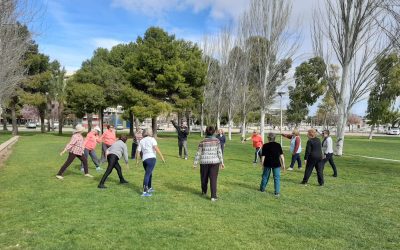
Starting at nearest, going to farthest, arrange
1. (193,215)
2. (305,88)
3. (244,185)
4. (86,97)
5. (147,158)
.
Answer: (193,215)
(147,158)
(244,185)
(86,97)
(305,88)

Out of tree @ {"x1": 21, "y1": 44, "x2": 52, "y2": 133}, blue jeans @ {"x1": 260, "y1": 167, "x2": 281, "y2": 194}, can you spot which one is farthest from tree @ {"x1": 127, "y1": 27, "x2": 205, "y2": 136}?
blue jeans @ {"x1": 260, "y1": 167, "x2": 281, "y2": 194}

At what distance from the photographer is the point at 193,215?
282 inches

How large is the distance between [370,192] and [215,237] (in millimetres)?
5826

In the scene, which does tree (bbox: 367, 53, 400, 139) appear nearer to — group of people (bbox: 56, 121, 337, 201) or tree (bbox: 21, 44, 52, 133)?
group of people (bbox: 56, 121, 337, 201)

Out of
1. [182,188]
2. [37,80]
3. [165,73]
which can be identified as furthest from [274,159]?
[37,80]

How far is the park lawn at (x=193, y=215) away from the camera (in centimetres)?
565

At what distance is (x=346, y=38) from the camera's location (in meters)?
21.1

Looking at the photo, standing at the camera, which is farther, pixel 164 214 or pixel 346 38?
pixel 346 38

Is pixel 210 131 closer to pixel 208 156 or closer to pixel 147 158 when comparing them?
pixel 208 156

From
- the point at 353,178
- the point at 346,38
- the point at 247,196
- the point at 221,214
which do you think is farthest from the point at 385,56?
the point at 221,214

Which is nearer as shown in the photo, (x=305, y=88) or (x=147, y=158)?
(x=147, y=158)

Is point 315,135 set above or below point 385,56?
below

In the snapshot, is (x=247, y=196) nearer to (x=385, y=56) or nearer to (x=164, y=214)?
(x=164, y=214)

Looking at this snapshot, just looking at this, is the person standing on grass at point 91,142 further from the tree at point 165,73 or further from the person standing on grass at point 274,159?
the tree at point 165,73
